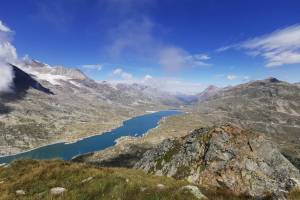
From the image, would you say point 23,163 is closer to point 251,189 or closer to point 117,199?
point 117,199

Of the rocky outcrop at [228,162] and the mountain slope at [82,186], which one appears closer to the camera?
the mountain slope at [82,186]

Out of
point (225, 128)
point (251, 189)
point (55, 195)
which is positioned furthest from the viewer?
point (225, 128)

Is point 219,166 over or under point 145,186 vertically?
under

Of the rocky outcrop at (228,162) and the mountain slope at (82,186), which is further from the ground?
the mountain slope at (82,186)

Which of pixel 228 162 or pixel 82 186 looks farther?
pixel 228 162

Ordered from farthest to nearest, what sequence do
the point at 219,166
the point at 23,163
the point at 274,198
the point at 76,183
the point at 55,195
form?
the point at 219,166 < the point at 23,163 < the point at 76,183 < the point at 55,195 < the point at 274,198

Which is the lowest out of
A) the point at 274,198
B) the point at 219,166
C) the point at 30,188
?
the point at 219,166

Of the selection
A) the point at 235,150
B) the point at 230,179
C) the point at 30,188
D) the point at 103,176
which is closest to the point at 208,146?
the point at 235,150

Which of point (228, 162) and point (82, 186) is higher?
point (82, 186)
